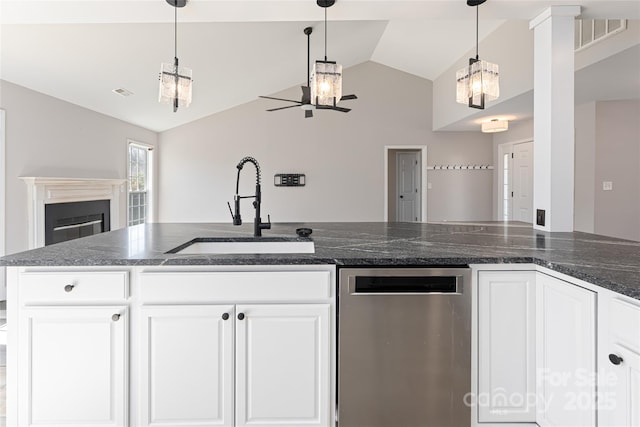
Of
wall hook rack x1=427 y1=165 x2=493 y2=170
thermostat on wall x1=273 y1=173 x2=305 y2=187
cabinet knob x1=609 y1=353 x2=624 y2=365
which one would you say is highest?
wall hook rack x1=427 y1=165 x2=493 y2=170

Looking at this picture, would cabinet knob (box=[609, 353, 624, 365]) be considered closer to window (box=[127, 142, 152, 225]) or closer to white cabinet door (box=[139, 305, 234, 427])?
white cabinet door (box=[139, 305, 234, 427])

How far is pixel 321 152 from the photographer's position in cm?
683

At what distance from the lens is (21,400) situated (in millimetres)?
1488

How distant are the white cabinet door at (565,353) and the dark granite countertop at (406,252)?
0.10 metres

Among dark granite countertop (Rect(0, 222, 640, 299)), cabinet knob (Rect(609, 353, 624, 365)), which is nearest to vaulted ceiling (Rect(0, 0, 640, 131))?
dark granite countertop (Rect(0, 222, 640, 299))

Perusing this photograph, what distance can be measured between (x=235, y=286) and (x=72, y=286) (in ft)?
2.09

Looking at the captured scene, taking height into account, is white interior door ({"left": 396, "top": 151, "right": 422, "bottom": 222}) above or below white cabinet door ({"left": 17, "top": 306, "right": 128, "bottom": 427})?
above

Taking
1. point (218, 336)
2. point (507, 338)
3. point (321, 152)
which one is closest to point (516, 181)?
point (321, 152)

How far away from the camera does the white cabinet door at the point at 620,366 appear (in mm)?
1087

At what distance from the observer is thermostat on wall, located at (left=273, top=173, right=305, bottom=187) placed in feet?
22.2

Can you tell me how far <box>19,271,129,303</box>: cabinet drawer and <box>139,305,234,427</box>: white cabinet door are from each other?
148 mm

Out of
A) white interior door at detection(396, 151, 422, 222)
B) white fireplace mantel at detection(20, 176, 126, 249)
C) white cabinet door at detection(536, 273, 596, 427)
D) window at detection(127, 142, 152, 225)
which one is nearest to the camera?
white cabinet door at detection(536, 273, 596, 427)

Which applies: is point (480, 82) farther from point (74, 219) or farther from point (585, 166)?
point (74, 219)

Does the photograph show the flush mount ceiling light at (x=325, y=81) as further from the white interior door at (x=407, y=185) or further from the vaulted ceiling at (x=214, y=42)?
the white interior door at (x=407, y=185)
